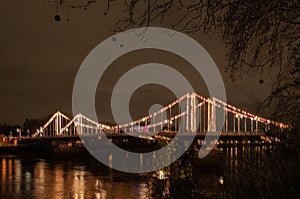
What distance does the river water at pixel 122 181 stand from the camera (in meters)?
5.27

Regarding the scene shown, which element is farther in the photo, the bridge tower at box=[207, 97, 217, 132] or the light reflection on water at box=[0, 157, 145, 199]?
the bridge tower at box=[207, 97, 217, 132]

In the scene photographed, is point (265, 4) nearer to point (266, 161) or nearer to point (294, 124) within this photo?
point (294, 124)

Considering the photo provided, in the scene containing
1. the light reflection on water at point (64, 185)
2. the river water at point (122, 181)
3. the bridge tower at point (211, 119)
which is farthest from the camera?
the bridge tower at point (211, 119)

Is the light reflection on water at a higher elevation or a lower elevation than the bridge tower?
lower

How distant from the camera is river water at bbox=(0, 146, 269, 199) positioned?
5272 mm

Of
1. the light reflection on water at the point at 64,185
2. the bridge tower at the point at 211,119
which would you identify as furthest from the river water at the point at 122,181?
the bridge tower at the point at 211,119

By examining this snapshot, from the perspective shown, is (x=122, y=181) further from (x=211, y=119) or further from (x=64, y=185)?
(x=211, y=119)

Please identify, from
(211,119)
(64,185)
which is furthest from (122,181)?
(211,119)

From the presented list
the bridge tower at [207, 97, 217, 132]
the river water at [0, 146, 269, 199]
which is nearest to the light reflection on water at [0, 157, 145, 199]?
the river water at [0, 146, 269, 199]

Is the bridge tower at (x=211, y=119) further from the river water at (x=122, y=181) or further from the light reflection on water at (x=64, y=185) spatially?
the light reflection on water at (x=64, y=185)

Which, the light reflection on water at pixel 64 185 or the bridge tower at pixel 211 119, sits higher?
the bridge tower at pixel 211 119

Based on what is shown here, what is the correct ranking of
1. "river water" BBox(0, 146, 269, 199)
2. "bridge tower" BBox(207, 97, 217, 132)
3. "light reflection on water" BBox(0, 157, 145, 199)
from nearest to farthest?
"river water" BBox(0, 146, 269, 199) → "light reflection on water" BBox(0, 157, 145, 199) → "bridge tower" BBox(207, 97, 217, 132)

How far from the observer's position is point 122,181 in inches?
785

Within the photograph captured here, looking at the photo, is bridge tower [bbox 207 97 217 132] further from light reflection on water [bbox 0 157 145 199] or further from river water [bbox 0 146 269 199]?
light reflection on water [bbox 0 157 145 199]
